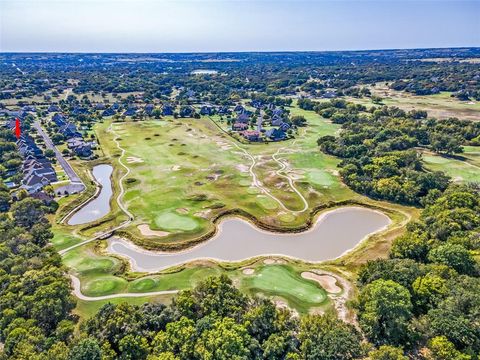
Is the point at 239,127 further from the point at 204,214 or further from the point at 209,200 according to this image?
the point at 204,214

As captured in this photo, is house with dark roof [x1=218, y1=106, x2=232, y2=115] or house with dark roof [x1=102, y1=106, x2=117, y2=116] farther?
house with dark roof [x1=218, y1=106, x2=232, y2=115]

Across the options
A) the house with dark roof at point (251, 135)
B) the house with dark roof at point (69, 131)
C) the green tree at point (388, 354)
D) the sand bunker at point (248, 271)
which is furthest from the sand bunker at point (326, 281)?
the house with dark roof at point (69, 131)

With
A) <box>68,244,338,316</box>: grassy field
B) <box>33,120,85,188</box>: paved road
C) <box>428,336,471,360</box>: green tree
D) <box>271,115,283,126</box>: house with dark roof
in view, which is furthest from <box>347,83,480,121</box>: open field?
<box>33,120,85,188</box>: paved road

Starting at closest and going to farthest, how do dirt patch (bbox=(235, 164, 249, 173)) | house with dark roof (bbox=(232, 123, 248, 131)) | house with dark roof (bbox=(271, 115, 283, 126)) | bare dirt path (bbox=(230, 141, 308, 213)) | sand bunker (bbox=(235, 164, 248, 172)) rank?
bare dirt path (bbox=(230, 141, 308, 213)) → dirt patch (bbox=(235, 164, 249, 173)) → sand bunker (bbox=(235, 164, 248, 172)) → house with dark roof (bbox=(232, 123, 248, 131)) → house with dark roof (bbox=(271, 115, 283, 126))

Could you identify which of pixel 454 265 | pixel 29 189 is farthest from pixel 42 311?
pixel 454 265

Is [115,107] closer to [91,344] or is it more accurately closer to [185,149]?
[185,149]

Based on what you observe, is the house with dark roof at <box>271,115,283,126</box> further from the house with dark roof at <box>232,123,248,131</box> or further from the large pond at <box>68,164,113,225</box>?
the large pond at <box>68,164,113,225</box>
